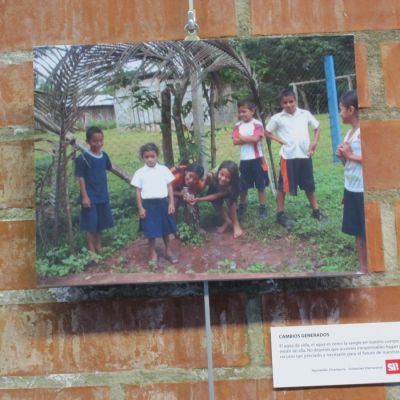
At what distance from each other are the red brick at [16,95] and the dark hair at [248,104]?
1.01 ft

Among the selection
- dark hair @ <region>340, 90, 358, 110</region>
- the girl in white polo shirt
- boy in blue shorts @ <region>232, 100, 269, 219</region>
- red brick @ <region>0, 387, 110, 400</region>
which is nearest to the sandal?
the girl in white polo shirt

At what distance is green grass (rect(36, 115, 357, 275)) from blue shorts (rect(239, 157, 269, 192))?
1 centimetres

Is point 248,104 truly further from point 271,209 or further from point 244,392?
point 244,392

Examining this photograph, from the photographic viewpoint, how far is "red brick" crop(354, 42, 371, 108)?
88 cm

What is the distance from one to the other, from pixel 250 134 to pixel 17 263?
38 cm

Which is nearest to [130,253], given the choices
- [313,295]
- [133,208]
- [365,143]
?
[133,208]

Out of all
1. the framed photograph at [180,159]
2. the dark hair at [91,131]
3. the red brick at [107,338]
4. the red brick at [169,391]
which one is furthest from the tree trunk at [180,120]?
the red brick at [169,391]

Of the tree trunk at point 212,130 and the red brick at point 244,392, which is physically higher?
the tree trunk at point 212,130

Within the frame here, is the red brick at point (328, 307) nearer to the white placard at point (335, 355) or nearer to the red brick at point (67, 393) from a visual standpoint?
the white placard at point (335, 355)

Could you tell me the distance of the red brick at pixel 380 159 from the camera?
0.87 metres

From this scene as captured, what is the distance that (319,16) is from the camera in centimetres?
88

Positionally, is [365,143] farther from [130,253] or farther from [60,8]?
[60,8]

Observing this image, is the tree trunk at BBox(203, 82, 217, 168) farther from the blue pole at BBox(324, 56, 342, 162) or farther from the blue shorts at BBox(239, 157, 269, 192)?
the blue pole at BBox(324, 56, 342, 162)

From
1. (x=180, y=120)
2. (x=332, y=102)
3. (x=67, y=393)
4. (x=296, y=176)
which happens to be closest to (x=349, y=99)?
(x=332, y=102)
